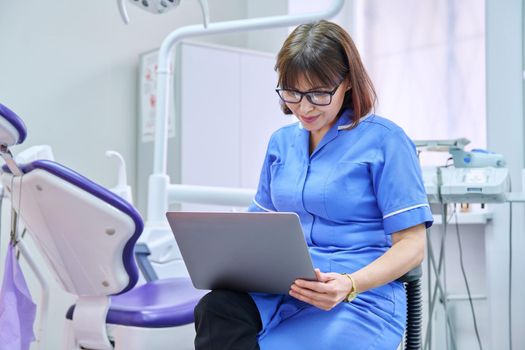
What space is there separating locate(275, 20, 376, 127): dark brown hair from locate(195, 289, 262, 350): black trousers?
18.1 inches

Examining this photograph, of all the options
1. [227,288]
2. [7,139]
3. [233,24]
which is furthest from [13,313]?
[233,24]

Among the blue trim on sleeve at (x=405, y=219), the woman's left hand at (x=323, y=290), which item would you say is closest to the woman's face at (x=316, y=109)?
the blue trim on sleeve at (x=405, y=219)

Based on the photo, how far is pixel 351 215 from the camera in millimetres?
1381

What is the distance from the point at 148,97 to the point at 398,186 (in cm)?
247

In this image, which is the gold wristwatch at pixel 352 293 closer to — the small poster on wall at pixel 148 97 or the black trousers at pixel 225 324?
the black trousers at pixel 225 324

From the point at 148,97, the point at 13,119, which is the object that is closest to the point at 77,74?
the point at 148,97

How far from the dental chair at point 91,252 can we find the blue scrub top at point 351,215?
1.39 ft

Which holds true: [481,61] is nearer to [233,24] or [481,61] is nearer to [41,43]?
[233,24]

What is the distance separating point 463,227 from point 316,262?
1811 mm

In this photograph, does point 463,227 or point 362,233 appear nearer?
point 362,233

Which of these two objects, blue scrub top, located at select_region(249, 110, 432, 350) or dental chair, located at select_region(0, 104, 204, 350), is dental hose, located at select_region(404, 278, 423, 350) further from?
dental chair, located at select_region(0, 104, 204, 350)

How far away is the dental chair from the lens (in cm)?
156

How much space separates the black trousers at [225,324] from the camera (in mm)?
1244

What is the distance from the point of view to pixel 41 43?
3.36m
